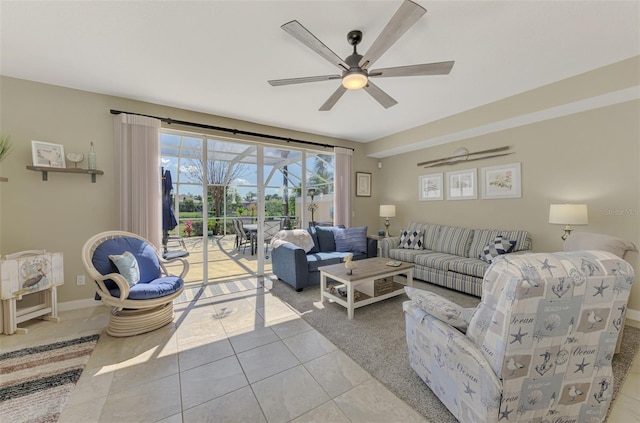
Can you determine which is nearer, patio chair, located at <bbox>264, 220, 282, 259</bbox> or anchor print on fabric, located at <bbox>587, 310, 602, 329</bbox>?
anchor print on fabric, located at <bbox>587, 310, 602, 329</bbox>

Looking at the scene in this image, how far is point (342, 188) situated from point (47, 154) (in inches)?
170

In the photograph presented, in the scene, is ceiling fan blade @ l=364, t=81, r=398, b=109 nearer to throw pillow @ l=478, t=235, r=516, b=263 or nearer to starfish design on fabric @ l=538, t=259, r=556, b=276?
starfish design on fabric @ l=538, t=259, r=556, b=276

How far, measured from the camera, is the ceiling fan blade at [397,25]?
4.63 feet

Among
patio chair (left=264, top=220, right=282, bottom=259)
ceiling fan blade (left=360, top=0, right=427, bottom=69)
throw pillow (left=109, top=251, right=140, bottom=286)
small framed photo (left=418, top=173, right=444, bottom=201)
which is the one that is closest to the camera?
ceiling fan blade (left=360, top=0, right=427, bottom=69)

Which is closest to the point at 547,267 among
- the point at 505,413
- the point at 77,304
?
the point at 505,413

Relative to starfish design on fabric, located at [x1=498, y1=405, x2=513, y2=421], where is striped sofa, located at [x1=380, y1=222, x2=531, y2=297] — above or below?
above

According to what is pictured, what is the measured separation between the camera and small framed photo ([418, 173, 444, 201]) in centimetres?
467

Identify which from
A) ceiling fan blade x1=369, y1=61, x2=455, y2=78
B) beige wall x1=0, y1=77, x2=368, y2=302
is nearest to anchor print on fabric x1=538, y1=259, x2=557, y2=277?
ceiling fan blade x1=369, y1=61, x2=455, y2=78

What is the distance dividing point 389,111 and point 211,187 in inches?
122

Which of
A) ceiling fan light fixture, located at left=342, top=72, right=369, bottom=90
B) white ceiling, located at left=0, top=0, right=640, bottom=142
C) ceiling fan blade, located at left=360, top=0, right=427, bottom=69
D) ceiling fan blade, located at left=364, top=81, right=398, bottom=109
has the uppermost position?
white ceiling, located at left=0, top=0, right=640, bottom=142

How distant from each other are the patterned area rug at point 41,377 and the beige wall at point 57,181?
1.11 metres

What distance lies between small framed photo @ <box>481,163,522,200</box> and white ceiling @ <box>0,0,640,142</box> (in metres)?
1.12

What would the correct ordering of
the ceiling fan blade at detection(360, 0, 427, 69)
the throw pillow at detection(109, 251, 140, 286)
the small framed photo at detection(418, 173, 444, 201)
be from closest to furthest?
the ceiling fan blade at detection(360, 0, 427, 69)
the throw pillow at detection(109, 251, 140, 286)
the small framed photo at detection(418, 173, 444, 201)

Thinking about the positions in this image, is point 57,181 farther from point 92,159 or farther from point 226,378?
point 226,378
